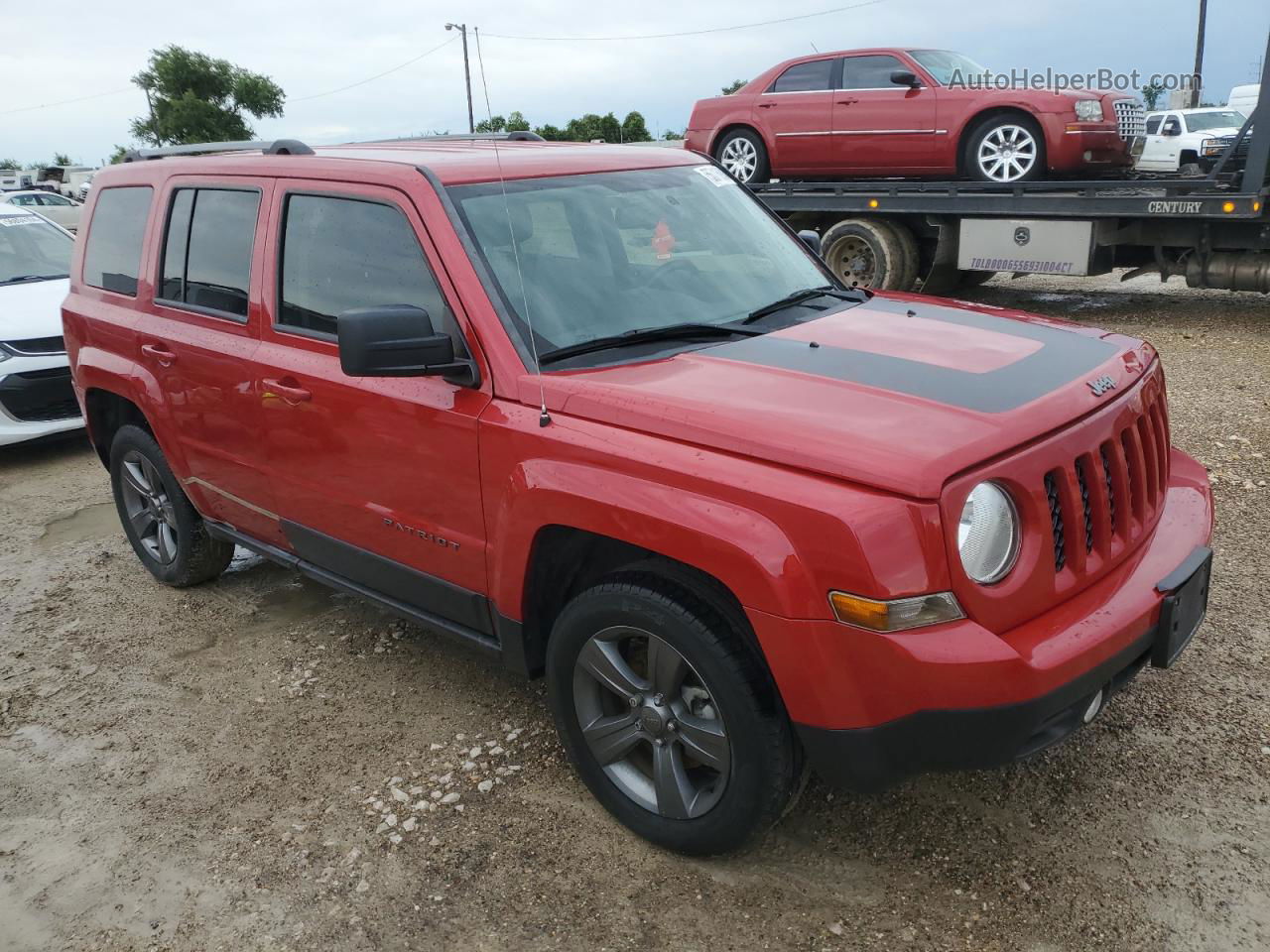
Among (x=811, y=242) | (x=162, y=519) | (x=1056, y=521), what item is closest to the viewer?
(x=1056, y=521)

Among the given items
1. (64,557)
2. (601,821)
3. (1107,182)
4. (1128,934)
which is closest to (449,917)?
(601,821)

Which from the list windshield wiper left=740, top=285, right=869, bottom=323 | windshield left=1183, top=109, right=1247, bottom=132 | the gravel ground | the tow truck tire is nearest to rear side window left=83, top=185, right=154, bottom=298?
the gravel ground

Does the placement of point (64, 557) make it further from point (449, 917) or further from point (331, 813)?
point (449, 917)

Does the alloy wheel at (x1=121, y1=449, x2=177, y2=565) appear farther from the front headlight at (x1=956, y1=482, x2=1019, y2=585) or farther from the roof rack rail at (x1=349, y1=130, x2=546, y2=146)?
the front headlight at (x1=956, y1=482, x2=1019, y2=585)

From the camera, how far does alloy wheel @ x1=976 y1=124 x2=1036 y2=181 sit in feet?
32.9

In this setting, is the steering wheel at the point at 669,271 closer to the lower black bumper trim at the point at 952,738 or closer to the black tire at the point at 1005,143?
the lower black bumper trim at the point at 952,738

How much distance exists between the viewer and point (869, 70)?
10.7m

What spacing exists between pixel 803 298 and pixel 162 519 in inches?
126

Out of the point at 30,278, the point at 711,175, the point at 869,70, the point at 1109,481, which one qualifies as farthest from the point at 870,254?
the point at 1109,481

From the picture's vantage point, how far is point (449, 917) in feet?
9.09

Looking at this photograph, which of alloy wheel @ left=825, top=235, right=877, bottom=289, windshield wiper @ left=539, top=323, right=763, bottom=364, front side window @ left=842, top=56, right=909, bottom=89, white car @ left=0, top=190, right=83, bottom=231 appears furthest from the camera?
white car @ left=0, top=190, right=83, bottom=231

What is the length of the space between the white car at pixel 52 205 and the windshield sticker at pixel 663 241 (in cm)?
1867

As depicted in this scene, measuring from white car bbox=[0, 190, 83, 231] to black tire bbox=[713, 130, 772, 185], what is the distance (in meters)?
13.0

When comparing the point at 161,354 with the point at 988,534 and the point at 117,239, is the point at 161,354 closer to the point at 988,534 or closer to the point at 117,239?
the point at 117,239
